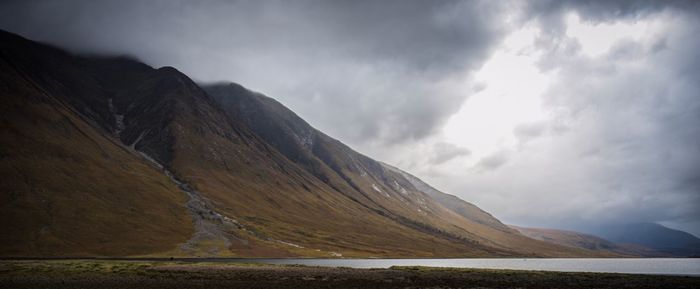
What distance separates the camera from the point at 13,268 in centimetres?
7756

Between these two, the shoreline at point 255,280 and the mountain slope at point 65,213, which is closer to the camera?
the shoreline at point 255,280

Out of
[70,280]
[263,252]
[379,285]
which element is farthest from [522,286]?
[263,252]

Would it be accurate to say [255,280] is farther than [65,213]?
No

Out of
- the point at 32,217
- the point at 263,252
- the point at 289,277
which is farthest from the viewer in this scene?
the point at 263,252

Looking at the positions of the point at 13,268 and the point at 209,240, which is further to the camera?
the point at 209,240

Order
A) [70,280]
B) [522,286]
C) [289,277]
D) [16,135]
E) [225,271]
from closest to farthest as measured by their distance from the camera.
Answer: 1. [70,280]
2. [522,286]
3. [289,277]
4. [225,271]
5. [16,135]

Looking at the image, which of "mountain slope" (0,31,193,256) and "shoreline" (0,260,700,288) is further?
"mountain slope" (0,31,193,256)

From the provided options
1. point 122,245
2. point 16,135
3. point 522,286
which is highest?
point 16,135

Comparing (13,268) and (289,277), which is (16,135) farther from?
(289,277)

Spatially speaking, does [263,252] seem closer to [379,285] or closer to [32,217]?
[32,217]

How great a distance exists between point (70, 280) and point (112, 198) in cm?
13626

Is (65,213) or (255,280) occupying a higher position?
(65,213)

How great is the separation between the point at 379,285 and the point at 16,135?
20005 centimetres

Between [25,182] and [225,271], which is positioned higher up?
[25,182]
